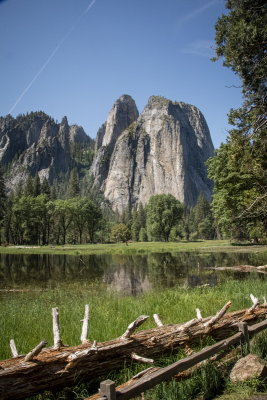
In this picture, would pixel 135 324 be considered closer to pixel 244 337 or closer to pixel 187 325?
pixel 187 325

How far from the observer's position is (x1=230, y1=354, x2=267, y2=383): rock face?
634cm

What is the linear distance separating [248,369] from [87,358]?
3320 millimetres

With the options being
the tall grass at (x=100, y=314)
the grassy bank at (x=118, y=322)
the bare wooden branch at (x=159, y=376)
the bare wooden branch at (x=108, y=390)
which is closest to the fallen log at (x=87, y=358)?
the grassy bank at (x=118, y=322)

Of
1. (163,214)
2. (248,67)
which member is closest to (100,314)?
(248,67)

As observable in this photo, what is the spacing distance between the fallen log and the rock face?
3.95 ft

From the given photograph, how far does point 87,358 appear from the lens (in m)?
5.80

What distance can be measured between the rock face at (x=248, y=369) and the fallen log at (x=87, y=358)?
1204 mm

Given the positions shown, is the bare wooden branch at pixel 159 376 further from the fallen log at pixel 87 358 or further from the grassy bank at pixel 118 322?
the fallen log at pixel 87 358

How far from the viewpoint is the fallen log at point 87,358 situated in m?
4.96

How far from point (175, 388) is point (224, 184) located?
43.3 metres

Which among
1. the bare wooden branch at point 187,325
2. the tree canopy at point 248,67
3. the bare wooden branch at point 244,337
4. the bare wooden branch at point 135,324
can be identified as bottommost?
the bare wooden branch at point 244,337

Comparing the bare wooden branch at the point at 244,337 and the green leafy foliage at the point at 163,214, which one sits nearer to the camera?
the bare wooden branch at the point at 244,337

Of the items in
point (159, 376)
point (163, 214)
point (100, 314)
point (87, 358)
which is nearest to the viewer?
point (159, 376)

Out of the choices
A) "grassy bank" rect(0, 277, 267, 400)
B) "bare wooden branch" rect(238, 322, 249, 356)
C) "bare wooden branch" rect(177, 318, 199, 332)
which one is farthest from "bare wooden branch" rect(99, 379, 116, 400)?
"bare wooden branch" rect(238, 322, 249, 356)
